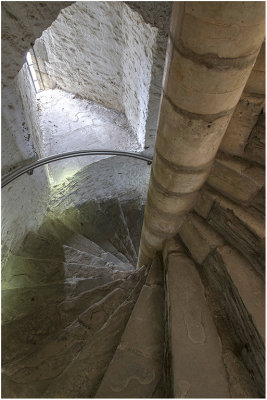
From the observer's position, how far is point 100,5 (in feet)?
10.6

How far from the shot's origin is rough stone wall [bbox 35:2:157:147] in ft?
10.1

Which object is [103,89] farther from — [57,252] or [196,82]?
[196,82]

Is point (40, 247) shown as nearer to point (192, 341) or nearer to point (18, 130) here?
point (18, 130)

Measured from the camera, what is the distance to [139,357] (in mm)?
1919

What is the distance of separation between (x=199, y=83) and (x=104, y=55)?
9.90ft


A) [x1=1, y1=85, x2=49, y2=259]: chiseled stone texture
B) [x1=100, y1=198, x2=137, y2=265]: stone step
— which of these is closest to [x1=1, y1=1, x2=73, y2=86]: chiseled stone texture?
[x1=1, y1=85, x2=49, y2=259]: chiseled stone texture

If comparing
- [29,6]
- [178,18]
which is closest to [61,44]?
[29,6]

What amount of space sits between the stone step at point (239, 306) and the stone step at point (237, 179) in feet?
1.44

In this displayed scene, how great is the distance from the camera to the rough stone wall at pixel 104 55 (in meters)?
3.09

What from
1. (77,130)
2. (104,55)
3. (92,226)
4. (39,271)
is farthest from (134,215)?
(104,55)

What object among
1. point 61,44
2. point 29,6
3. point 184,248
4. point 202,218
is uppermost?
point 61,44

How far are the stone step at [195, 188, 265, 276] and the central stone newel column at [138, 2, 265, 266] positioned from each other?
0.52 ft

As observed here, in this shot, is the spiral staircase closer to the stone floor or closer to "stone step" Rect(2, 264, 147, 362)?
"stone step" Rect(2, 264, 147, 362)

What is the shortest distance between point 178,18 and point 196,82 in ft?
1.07
